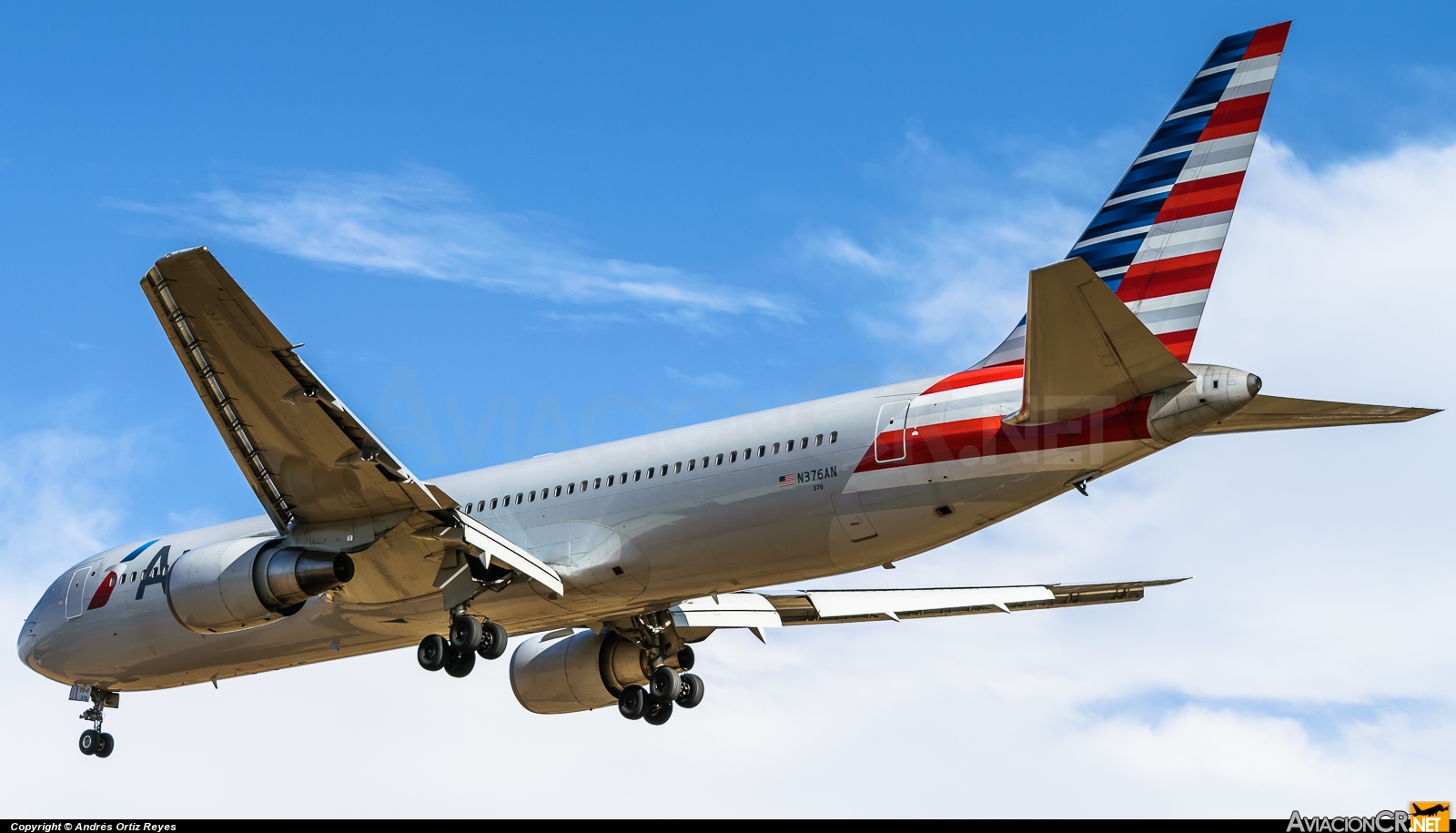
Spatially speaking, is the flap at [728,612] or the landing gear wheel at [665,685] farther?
the flap at [728,612]

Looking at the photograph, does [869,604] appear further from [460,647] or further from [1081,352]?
[1081,352]

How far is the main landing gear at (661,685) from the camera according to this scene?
2192 cm

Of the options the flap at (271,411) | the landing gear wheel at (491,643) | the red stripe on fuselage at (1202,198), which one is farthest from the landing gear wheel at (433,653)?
the red stripe on fuselage at (1202,198)

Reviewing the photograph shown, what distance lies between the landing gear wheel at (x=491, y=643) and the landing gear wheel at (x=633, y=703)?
387 centimetres

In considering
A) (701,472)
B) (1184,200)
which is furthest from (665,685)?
(1184,200)

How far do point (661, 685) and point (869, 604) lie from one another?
3.85m

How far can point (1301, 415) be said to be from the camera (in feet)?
50.4

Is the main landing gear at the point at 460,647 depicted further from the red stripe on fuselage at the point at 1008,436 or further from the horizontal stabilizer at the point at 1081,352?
the horizontal stabilizer at the point at 1081,352

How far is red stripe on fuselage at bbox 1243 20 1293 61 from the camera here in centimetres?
1788

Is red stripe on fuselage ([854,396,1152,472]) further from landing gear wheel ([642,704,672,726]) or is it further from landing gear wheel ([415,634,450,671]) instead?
landing gear wheel ([642,704,672,726])

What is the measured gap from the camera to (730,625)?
22.8 m

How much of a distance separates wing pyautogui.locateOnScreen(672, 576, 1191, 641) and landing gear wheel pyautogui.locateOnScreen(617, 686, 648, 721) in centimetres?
123

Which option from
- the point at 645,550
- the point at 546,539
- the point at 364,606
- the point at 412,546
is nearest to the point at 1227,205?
the point at 645,550

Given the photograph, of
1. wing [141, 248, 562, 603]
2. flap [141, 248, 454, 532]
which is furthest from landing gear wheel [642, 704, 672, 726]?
flap [141, 248, 454, 532]
